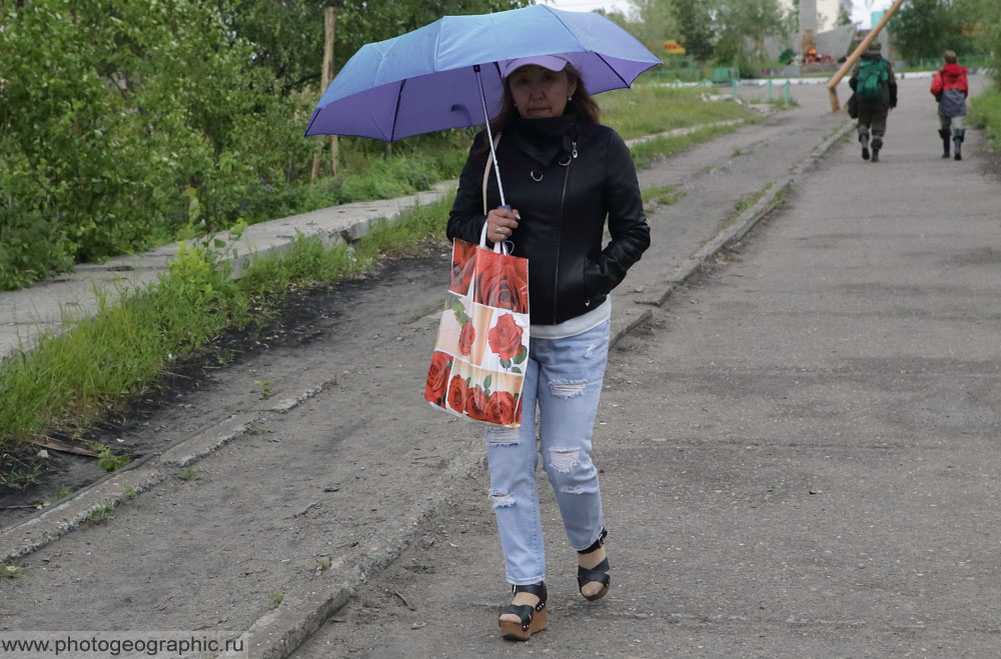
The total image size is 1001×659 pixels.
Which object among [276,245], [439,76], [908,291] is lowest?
[908,291]

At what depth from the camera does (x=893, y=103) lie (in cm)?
1888

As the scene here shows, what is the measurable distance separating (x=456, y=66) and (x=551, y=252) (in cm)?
63

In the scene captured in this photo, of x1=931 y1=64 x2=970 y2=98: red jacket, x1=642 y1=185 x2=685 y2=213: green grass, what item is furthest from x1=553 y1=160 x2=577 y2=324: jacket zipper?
x1=931 y1=64 x2=970 y2=98: red jacket

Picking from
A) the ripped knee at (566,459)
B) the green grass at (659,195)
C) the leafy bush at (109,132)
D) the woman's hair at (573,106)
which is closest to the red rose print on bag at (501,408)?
the ripped knee at (566,459)

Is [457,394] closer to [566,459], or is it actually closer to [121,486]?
[566,459]

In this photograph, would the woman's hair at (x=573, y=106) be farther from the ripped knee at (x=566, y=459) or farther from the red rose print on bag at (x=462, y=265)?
the ripped knee at (x=566, y=459)

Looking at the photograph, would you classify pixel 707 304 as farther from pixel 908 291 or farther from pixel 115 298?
pixel 115 298

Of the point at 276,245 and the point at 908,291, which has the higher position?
the point at 276,245

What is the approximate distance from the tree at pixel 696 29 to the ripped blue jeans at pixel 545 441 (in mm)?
96244

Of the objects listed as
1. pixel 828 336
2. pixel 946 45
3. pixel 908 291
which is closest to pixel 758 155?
pixel 908 291

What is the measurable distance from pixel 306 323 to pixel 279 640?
510cm

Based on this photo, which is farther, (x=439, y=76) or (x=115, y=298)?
(x=115, y=298)

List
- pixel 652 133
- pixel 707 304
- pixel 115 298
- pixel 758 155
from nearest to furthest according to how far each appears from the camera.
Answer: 1. pixel 115 298
2. pixel 707 304
3. pixel 758 155
4. pixel 652 133

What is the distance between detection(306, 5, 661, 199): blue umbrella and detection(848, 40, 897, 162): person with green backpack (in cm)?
1507
